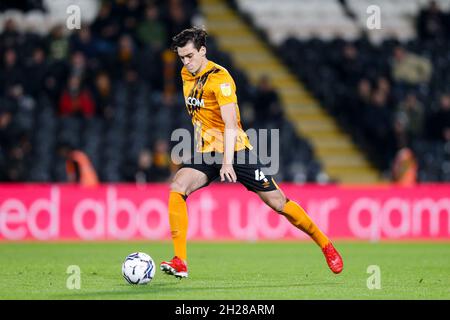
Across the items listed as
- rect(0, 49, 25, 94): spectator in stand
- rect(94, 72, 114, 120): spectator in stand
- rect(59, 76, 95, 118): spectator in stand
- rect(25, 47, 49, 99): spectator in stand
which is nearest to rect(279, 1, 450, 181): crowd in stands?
rect(94, 72, 114, 120): spectator in stand

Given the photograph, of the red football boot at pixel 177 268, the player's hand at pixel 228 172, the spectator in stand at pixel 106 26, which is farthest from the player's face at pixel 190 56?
the spectator in stand at pixel 106 26

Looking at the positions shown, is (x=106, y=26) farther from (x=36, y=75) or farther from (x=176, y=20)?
(x=36, y=75)

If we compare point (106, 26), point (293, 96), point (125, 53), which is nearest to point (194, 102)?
point (125, 53)

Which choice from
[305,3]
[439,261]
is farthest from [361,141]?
[439,261]

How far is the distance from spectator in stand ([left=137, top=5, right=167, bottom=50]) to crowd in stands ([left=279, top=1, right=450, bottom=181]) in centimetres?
303

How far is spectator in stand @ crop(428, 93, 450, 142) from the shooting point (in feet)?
65.0

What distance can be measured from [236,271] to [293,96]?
37.1 feet

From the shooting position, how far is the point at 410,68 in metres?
21.2

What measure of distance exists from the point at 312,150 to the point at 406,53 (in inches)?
133

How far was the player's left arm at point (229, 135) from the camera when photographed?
960 cm

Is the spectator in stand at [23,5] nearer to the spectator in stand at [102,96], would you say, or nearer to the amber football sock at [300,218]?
the spectator in stand at [102,96]

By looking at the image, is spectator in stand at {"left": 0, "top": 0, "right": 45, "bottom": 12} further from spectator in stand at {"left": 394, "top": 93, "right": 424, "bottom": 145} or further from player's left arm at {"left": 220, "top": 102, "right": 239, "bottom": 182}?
player's left arm at {"left": 220, "top": 102, "right": 239, "bottom": 182}

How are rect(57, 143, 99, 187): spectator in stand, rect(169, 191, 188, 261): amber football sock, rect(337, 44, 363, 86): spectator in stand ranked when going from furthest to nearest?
rect(337, 44, 363, 86): spectator in stand < rect(57, 143, 99, 187): spectator in stand < rect(169, 191, 188, 261): amber football sock

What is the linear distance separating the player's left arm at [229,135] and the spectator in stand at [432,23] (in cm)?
1345
